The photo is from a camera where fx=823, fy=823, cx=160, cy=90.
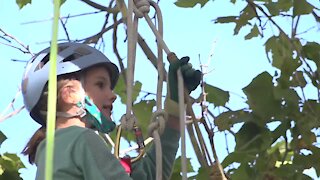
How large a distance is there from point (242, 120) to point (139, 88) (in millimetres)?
614

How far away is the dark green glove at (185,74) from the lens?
153 centimetres

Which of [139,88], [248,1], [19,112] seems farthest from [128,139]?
[248,1]

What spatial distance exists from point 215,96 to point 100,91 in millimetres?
455

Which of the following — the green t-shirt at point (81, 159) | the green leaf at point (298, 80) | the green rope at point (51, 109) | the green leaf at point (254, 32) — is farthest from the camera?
the green leaf at point (254, 32)

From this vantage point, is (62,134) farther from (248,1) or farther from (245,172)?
(248,1)

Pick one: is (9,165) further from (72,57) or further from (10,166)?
(72,57)

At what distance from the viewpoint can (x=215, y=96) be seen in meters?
2.07

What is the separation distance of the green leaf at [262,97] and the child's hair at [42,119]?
434 mm

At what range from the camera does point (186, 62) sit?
1.54 m

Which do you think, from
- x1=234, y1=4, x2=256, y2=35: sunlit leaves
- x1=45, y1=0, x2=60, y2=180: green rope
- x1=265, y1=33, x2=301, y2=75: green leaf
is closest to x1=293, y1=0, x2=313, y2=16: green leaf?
x1=265, y1=33, x2=301, y2=75: green leaf

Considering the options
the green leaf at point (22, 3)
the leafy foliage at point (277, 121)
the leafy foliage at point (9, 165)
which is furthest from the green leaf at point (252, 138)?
the green leaf at point (22, 3)

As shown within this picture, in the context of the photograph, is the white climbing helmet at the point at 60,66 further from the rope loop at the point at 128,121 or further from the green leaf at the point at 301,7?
the green leaf at the point at 301,7

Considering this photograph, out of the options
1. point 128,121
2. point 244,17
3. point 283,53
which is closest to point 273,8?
point 244,17

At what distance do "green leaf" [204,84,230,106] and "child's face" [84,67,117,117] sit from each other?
0.42 metres
